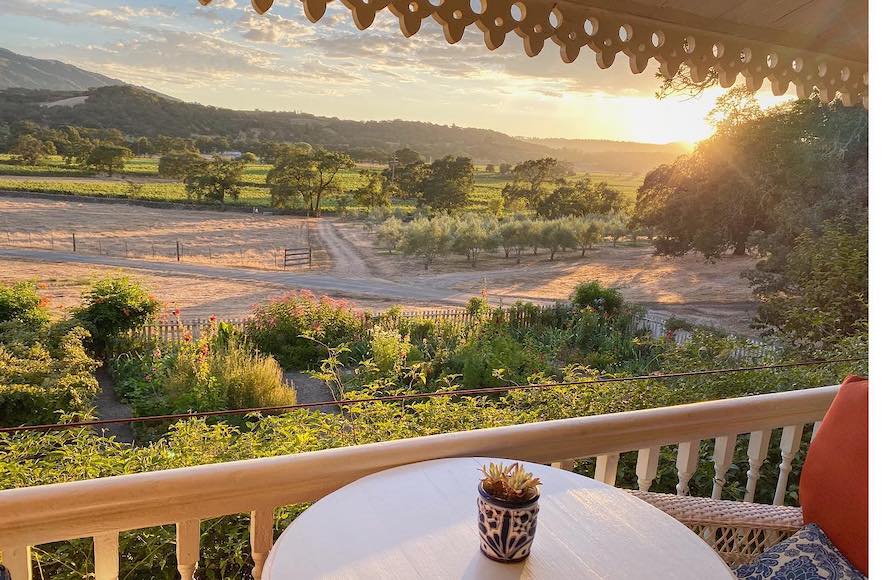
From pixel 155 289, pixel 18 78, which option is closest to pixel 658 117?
pixel 155 289

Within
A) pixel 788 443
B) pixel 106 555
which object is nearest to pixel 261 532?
pixel 106 555

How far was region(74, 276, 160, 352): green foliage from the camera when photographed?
3.89 meters

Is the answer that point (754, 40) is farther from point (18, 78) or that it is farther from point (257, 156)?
point (18, 78)

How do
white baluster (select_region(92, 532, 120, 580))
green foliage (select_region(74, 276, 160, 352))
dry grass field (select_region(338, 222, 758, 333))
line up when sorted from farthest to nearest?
1. dry grass field (select_region(338, 222, 758, 333))
2. green foliage (select_region(74, 276, 160, 352))
3. white baluster (select_region(92, 532, 120, 580))

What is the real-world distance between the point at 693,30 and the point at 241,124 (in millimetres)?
3487

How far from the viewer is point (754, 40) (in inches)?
66.2

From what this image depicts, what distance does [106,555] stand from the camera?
0.84 metres

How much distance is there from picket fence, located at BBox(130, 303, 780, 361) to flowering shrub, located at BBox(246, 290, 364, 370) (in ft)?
0.38

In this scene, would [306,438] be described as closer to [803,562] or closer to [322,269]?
[803,562]

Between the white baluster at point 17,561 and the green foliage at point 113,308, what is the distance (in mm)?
3490

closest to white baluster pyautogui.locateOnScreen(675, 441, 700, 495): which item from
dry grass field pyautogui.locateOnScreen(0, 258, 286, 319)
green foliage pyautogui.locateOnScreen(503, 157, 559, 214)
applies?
dry grass field pyautogui.locateOnScreen(0, 258, 286, 319)

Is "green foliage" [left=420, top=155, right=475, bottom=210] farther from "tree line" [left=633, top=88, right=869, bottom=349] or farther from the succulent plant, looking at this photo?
the succulent plant

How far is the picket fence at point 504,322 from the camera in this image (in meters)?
4.18
